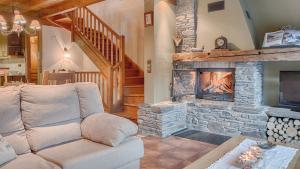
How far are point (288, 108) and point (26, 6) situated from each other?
6366mm

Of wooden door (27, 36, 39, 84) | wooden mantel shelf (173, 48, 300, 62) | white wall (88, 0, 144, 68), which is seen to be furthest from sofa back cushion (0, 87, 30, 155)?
wooden door (27, 36, 39, 84)

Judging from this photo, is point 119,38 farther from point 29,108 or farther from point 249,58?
point 29,108

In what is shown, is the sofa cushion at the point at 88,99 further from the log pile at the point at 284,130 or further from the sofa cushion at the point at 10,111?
the log pile at the point at 284,130

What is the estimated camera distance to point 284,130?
3832mm

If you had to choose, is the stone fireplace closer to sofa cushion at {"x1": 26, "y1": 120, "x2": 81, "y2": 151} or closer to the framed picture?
the framed picture

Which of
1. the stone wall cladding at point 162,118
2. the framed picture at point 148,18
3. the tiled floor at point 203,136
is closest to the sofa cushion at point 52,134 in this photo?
the stone wall cladding at point 162,118

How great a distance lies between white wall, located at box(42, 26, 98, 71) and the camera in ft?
23.8

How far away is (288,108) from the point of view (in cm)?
399

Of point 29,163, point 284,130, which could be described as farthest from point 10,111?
point 284,130

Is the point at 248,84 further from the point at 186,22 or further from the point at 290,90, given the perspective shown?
the point at 186,22

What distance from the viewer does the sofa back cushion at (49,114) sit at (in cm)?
234

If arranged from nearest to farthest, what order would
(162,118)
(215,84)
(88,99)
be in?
(88,99)
(162,118)
(215,84)

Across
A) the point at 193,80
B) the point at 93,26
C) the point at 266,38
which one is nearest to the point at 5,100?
the point at 193,80

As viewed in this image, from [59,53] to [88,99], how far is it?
5.36m
